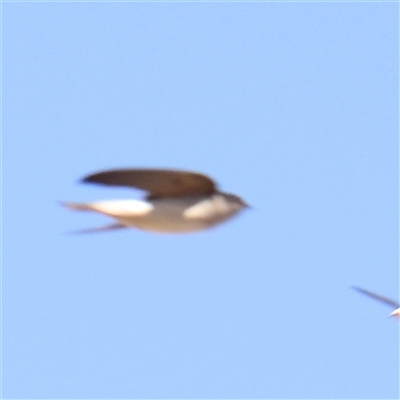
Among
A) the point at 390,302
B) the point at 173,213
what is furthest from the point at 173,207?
the point at 390,302

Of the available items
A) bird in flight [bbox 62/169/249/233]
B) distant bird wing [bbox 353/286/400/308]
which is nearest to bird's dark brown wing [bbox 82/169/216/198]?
bird in flight [bbox 62/169/249/233]

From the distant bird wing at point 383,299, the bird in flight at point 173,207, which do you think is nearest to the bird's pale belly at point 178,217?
the bird in flight at point 173,207

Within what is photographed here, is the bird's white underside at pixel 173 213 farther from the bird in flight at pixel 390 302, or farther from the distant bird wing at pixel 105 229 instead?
the bird in flight at pixel 390 302

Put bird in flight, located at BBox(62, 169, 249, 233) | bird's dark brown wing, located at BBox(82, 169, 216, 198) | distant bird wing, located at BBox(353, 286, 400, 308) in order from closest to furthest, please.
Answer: bird's dark brown wing, located at BBox(82, 169, 216, 198), bird in flight, located at BBox(62, 169, 249, 233), distant bird wing, located at BBox(353, 286, 400, 308)

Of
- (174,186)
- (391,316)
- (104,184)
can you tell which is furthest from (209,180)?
(391,316)

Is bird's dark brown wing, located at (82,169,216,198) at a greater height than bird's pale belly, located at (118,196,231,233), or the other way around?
bird's dark brown wing, located at (82,169,216,198)

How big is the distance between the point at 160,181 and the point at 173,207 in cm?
16

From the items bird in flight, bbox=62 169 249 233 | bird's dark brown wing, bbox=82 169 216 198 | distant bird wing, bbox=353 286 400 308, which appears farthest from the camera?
distant bird wing, bbox=353 286 400 308

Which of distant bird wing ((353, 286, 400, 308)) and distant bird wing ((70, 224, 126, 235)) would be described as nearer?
distant bird wing ((70, 224, 126, 235))

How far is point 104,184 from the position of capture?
2414mm

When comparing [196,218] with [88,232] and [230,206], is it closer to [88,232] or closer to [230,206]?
[230,206]

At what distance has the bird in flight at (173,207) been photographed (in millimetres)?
2531

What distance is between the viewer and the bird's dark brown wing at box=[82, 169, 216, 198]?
2381 mm

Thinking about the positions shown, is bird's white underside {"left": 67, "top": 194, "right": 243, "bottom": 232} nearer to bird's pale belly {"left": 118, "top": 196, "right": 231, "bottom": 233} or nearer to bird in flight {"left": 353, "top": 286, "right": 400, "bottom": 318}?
bird's pale belly {"left": 118, "top": 196, "right": 231, "bottom": 233}
